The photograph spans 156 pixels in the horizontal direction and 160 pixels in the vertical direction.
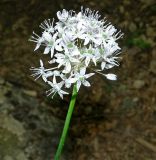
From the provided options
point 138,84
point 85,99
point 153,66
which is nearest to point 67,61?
point 85,99

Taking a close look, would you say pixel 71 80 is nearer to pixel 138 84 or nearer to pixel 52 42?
pixel 52 42

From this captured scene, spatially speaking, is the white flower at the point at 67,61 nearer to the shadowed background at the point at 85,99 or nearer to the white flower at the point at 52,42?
Answer: the white flower at the point at 52,42

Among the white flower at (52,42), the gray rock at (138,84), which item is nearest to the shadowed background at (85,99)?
the gray rock at (138,84)

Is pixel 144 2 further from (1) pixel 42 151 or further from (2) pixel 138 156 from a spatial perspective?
(1) pixel 42 151

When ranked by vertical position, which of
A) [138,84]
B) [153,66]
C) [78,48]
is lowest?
[78,48]

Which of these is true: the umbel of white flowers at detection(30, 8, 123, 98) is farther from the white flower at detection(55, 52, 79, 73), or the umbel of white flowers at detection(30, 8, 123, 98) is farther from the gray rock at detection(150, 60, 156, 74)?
the gray rock at detection(150, 60, 156, 74)

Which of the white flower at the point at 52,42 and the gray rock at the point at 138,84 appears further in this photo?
the gray rock at the point at 138,84

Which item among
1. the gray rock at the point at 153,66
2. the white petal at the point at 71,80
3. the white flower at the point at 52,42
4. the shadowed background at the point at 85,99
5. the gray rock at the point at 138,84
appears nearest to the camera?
the white petal at the point at 71,80

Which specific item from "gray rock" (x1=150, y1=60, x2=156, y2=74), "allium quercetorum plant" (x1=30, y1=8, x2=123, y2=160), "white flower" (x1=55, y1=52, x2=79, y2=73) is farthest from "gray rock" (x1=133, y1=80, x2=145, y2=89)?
"white flower" (x1=55, y1=52, x2=79, y2=73)

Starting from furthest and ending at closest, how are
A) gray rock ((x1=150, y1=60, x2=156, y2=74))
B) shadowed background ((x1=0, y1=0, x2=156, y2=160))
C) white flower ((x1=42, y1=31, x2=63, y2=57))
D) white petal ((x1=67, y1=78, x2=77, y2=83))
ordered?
gray rock ((x1=150, y1=60, x2=156, y2=74))
shadowed background ((x1=0, y1=0, x2=156, y2=160))
white flower ((x1=42, y1=31, x2=63, y2=57))
white petal ((x1=67, y1=78, x2=77, y2=83))

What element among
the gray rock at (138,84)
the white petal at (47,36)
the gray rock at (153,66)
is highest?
the gray rock at (153,66)
